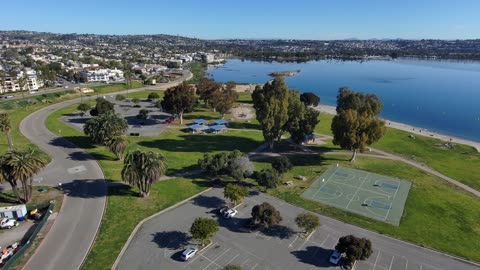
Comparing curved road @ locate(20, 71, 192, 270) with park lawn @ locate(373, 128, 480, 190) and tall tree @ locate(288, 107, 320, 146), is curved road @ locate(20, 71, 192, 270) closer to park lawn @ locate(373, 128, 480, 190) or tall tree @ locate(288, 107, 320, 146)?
tall tree @ locate(288, 107, 320, 146)

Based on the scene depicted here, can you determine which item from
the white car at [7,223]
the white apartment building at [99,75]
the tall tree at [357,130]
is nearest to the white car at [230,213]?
the white car at [7,223]

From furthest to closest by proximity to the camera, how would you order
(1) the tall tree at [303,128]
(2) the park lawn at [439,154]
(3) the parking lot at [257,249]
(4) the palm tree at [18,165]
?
(1) the tall tree at [303,128] → (2) the park lawn at [439,154] → (4) the palm tree at [18,165] → (3) the parking lot at [257,249]

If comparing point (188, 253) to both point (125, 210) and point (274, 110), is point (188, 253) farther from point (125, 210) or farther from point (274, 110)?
point (274, 110)

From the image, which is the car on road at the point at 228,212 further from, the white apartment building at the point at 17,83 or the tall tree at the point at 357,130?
the white apartment building at the point at 17,83

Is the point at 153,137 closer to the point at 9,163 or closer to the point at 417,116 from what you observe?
the point at 9,163

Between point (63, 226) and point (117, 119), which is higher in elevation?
point (117, 119)

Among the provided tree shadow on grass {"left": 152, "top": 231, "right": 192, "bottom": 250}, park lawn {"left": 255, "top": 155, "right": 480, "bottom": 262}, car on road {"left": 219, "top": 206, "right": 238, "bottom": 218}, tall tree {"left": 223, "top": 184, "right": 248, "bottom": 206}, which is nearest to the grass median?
tree shadow on grass {"left": 152, "top": 231, "right": 192, "bottom": 250}

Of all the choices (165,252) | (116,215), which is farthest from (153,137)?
(165,252)
